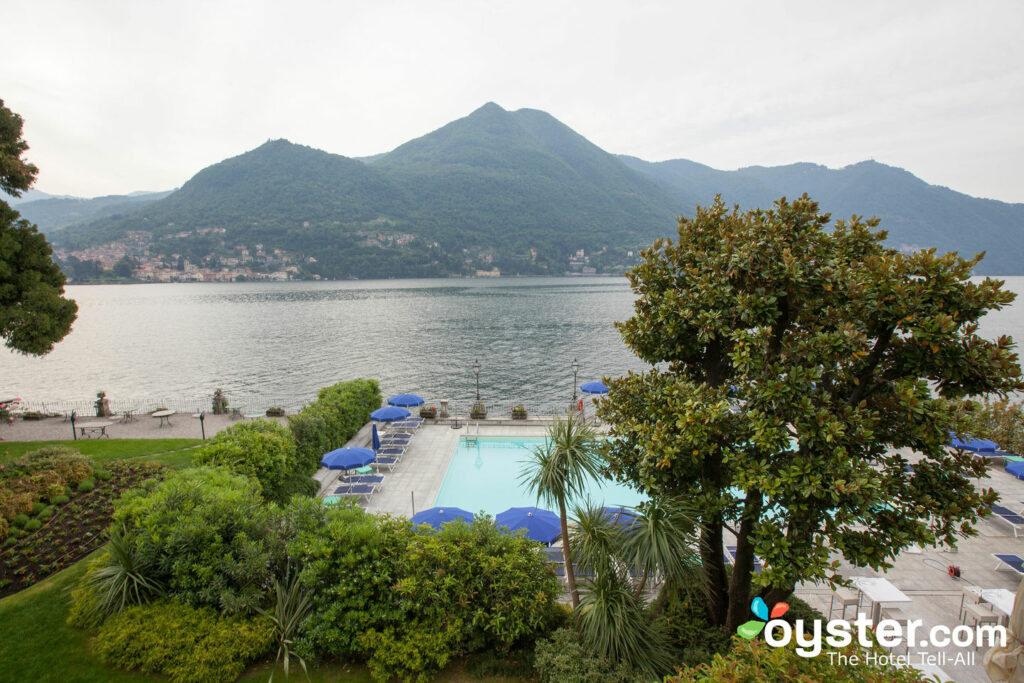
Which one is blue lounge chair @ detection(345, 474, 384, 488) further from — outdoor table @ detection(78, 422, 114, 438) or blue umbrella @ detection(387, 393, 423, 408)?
outdoor table @ detection(78, 422, 114, 438)

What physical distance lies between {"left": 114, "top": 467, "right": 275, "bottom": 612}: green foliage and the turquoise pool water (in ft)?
26.9

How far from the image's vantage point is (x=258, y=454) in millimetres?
13023

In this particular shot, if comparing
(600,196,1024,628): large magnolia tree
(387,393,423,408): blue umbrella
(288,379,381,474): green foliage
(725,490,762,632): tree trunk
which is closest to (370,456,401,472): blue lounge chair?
(288,379,381,474): green foliage

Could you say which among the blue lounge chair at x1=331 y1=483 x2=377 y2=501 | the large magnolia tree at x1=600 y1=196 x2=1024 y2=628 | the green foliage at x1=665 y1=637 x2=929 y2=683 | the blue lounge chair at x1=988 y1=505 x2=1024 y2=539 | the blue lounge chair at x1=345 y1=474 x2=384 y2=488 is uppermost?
the large magnolia tree at x1=600 y1=196 x2=1024 y2=628

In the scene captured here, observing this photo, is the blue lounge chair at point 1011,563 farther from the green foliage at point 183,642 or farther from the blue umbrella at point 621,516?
the green foliage at point 183,642

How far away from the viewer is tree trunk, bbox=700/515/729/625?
331 inches

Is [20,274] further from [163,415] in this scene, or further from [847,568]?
[847,568]

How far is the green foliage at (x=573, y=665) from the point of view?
6617 mm

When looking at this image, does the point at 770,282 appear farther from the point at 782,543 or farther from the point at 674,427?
the point at 782,543

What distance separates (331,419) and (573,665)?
1467cm

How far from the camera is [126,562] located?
8.25m

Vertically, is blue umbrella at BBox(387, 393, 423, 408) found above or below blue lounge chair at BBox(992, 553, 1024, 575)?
above

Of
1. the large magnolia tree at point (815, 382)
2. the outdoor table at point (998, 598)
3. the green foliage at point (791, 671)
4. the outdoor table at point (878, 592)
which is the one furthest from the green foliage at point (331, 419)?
the outdoor table at point (998, 598)

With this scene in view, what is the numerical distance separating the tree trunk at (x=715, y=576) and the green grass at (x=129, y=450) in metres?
15.4
